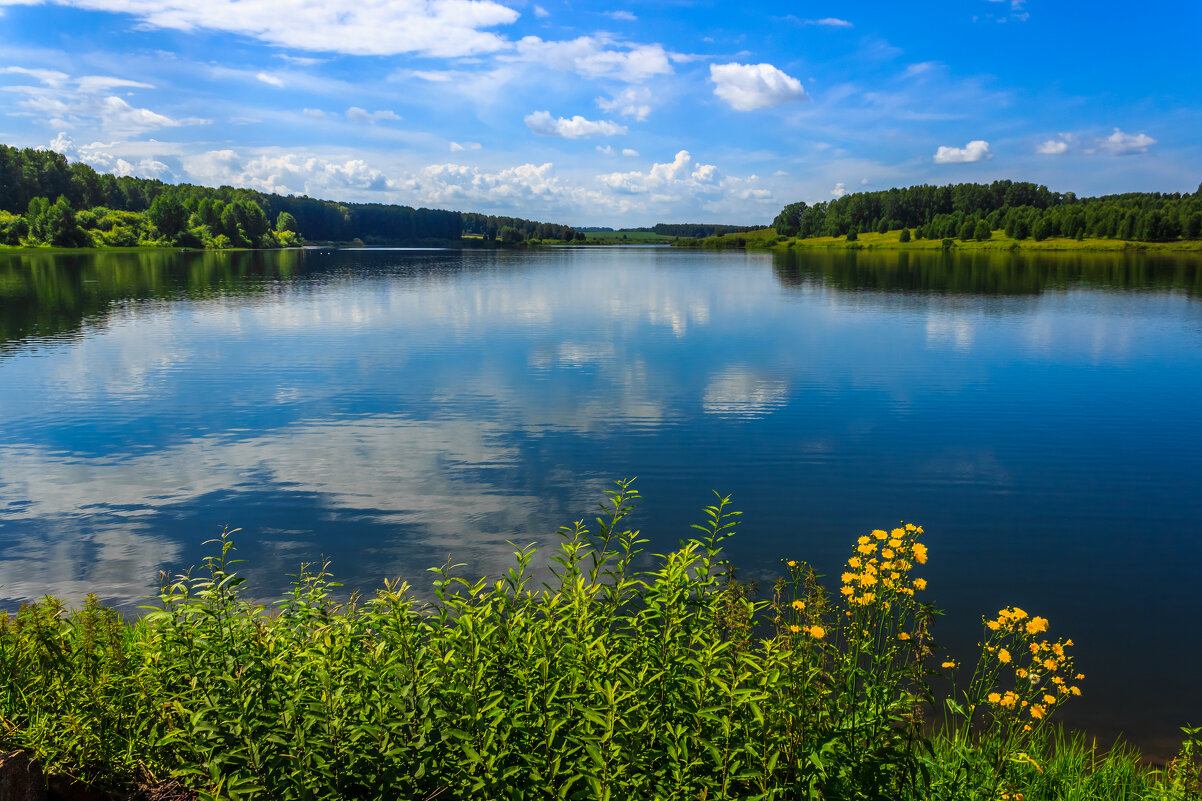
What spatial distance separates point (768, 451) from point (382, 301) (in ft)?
172

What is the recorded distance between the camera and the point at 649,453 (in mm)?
19438

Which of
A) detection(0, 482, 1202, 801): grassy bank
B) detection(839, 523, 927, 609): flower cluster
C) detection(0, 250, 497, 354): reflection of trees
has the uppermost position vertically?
detection(0, 250, 497, 354): reflection of trees

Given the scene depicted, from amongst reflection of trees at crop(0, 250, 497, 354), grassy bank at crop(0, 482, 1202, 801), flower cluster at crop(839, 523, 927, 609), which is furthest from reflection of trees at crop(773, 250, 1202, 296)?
grassy bank at crop(0, 482, 1202, 801)

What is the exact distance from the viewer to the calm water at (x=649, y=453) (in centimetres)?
1266

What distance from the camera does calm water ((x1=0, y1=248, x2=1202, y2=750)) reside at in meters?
12.7

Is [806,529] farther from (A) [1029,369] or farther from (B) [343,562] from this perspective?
(A) [1029,369]

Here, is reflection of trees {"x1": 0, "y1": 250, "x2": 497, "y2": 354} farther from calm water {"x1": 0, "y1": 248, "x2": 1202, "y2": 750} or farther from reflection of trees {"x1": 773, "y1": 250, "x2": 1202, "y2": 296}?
reflection of trees {"x1": 773, "y1": 250, "x2": 1202, "y2": 296}

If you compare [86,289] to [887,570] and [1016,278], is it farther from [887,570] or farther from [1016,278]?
[1016,278]

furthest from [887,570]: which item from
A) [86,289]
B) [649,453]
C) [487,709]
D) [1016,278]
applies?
[1016,278]

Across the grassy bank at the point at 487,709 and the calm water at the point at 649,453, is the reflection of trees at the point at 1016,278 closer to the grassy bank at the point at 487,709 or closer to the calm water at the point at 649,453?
the calm water at the point at 649,453

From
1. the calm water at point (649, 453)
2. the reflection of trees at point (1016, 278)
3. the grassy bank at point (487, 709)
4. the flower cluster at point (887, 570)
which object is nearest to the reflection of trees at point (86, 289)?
the calm water at point (649, 453)

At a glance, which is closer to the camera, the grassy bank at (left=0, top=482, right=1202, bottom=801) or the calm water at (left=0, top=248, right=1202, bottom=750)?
the grassy bank at (left=0, top=482, right=1202, bottom=801)

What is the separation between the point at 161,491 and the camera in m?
16.5

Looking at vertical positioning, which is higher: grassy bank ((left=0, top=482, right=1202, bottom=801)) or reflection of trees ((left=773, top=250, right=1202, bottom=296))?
reflection of trees ((left=773, top=250, right=1202, bottom=296))
